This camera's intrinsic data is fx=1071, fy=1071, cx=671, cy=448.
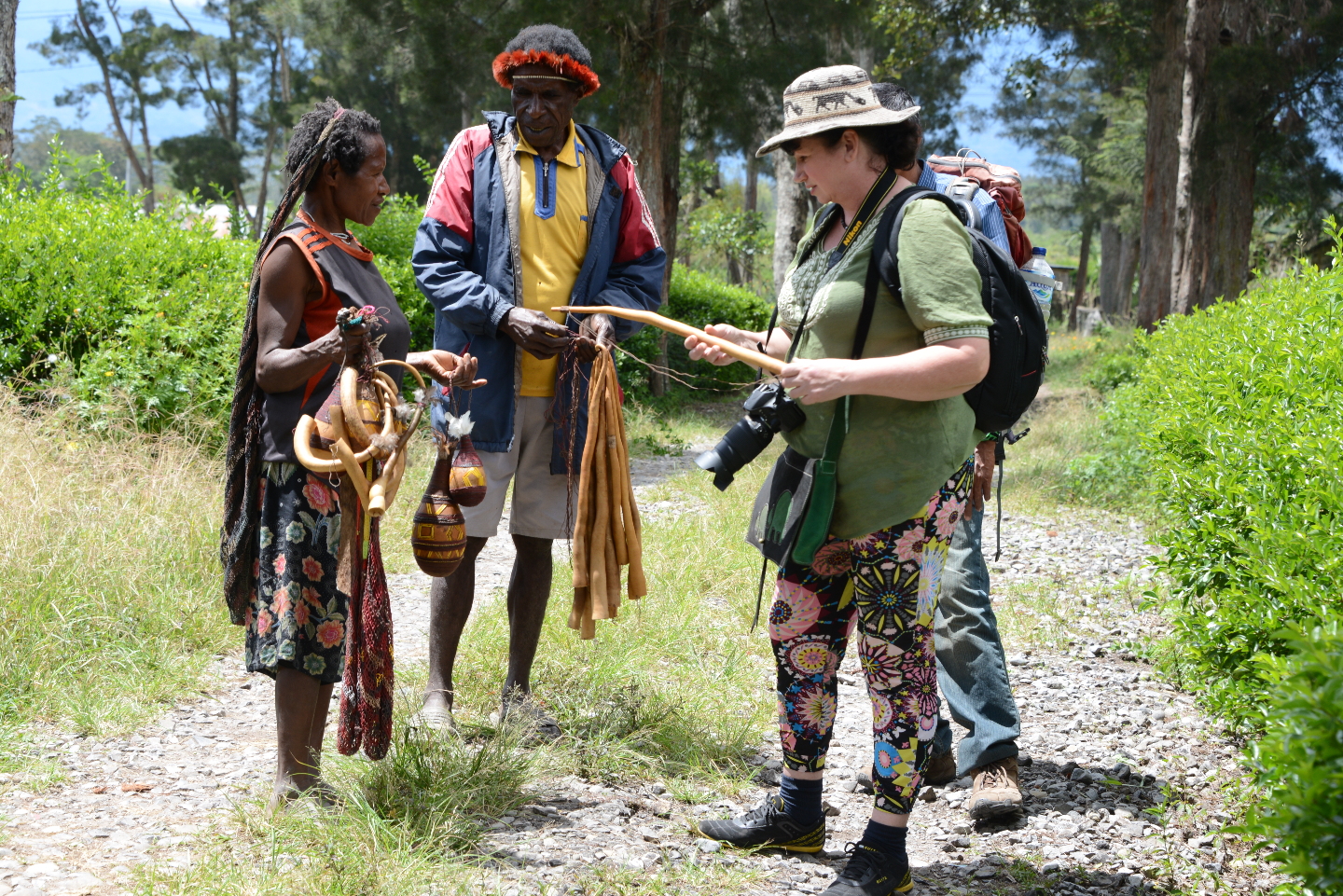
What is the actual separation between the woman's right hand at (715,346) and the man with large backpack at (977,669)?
0.92m

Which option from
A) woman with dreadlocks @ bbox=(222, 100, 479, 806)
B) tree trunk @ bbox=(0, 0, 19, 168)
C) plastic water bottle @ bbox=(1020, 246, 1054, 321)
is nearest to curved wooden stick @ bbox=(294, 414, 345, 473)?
woman with dreadlocks @ bbox=(222, 100, 479, 806)

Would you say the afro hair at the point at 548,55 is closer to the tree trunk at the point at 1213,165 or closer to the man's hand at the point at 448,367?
the man's hand at the point at 448,367

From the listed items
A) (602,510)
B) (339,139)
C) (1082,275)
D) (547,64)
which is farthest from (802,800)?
(1082,275)

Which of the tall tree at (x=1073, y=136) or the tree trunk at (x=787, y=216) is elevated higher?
the tall tree at (x=1073, y=136)

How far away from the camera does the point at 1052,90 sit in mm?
43375

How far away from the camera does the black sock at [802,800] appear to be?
3127 mm

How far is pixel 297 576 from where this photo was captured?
2.94m

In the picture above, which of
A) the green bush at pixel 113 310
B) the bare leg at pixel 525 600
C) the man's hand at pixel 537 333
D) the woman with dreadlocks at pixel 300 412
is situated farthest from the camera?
the green bush at pixel 113 310

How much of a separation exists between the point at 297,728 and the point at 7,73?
8313 millimetres

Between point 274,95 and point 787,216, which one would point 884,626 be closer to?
point 787,216

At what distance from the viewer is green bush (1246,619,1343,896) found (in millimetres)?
1633

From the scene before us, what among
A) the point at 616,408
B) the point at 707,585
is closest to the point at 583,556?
the point at 616,408

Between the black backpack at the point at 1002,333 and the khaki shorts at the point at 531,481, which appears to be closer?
the black backpack at the point at 1002,333

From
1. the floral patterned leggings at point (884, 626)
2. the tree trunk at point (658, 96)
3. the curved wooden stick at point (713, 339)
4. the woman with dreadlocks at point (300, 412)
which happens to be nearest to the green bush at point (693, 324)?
the tree trunk at point (658, 96)
